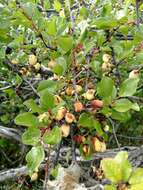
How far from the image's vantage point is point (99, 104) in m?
0.88

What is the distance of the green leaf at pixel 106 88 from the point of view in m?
0.89

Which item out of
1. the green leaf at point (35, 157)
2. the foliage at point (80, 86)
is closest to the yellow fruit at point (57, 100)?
the foliage at point (80, 86)

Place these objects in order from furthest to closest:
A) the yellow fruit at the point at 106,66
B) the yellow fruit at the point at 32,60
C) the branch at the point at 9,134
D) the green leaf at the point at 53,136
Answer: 1. the branch at the point at 9,134
2. the yellow fruit at the point at 32,60
3. the yellow fruit at the point at 106,66
4. the green leaf at the point at 53,136

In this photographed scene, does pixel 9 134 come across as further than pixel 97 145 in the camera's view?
Yes

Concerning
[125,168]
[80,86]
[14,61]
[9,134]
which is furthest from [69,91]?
[9,134]

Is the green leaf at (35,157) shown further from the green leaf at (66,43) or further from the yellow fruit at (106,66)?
the yellow fruit at (106,66)

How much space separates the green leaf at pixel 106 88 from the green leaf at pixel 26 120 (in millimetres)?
146

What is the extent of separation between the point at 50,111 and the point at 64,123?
0.04 metres

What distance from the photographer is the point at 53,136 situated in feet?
2.73

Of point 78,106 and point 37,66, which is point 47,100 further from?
point 37,66

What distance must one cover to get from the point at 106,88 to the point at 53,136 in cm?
15

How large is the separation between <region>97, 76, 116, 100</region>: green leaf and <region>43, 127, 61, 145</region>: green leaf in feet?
0.41

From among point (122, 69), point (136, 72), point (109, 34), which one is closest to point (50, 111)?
point (136, 72)

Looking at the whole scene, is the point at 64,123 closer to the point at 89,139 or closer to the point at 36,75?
the point at 89,139
